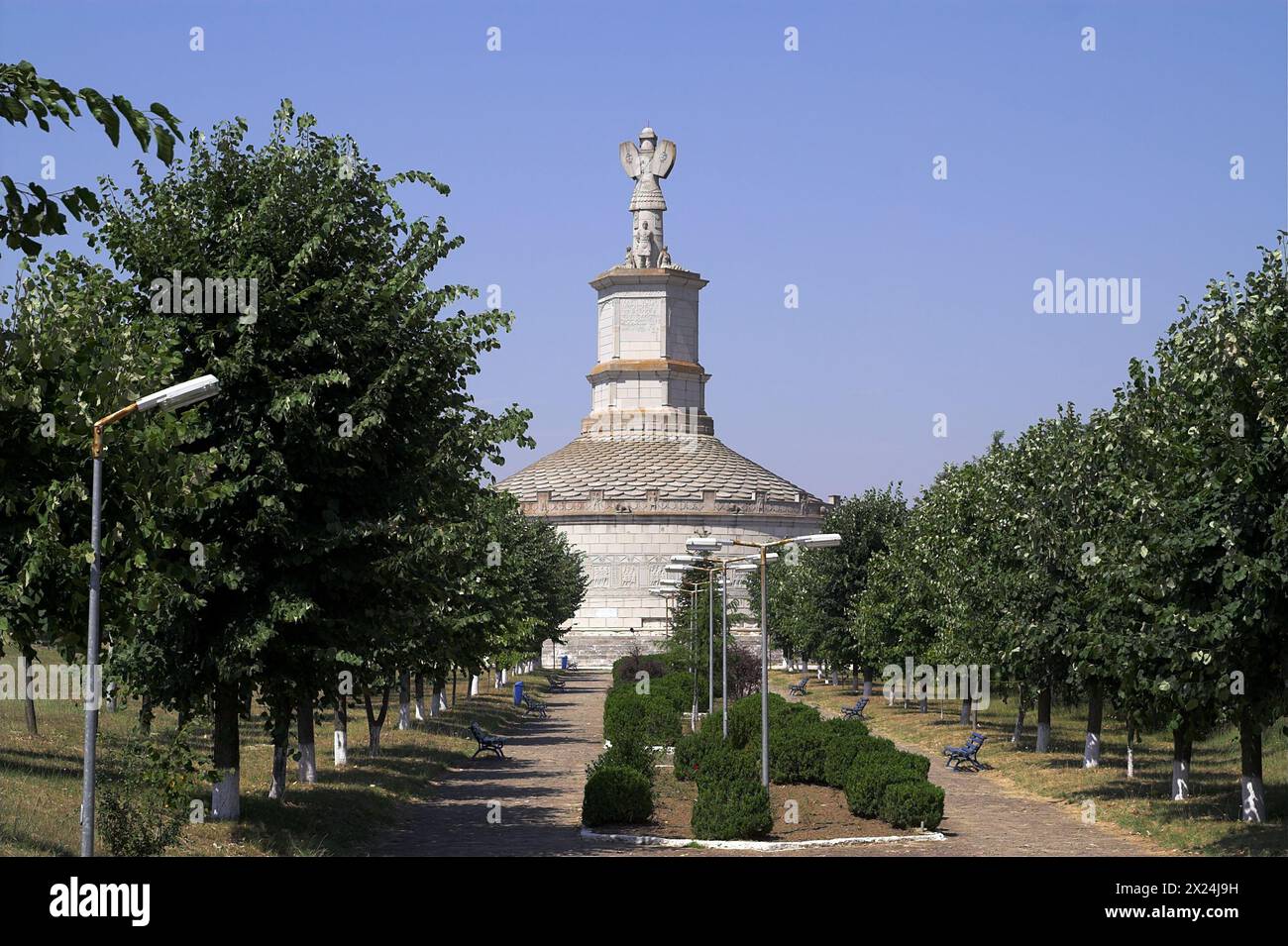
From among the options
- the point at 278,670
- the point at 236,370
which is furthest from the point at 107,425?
Result: the point at 278,670

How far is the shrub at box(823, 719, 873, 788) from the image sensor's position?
30.1 meters

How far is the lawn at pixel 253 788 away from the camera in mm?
20000

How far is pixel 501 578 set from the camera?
44031mm

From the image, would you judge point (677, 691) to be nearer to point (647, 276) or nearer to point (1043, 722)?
point (1043, 722)

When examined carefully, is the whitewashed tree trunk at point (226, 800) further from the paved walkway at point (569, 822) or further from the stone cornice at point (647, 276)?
the stone cornice at point (647, 276)

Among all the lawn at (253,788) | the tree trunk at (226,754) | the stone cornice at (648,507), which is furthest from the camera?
the stone cornice at (648,507)

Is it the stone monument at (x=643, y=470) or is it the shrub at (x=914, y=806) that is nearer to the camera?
the shrub at (x=914, y=806)

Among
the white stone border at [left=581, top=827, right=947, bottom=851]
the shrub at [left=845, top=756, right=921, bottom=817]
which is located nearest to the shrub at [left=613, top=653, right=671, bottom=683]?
the shrub at [left=845, top=756, right=921, bottom=817]

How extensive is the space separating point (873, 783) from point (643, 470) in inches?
3211

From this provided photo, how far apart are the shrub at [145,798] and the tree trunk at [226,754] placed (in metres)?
3.25

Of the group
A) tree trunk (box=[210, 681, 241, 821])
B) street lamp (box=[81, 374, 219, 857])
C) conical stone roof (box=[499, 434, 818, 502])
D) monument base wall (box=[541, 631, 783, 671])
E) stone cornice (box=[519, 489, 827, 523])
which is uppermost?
conical stone roof (box=[499, 434, 818, 502])

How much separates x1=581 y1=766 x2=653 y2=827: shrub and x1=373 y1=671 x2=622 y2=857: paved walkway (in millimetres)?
530

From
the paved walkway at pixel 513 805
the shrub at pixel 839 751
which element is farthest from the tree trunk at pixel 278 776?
the shrub at pixel 839 751

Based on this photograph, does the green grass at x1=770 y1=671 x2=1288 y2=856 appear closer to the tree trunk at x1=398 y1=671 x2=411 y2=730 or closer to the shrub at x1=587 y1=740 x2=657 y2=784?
the shrub at x1=587 y1=740 x2=657 y2=784
